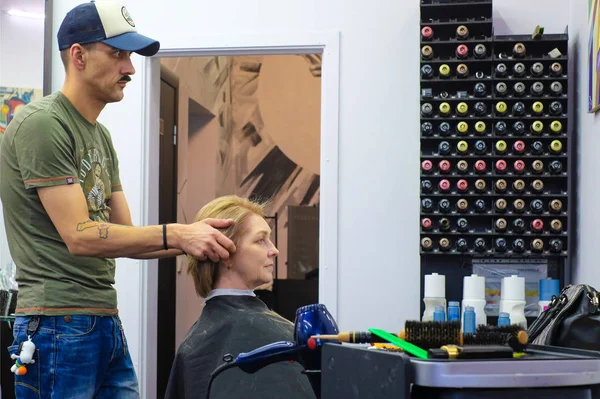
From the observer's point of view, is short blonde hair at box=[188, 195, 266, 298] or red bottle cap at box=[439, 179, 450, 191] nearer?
short blonde hair at box=[188, 195, 266, 298]

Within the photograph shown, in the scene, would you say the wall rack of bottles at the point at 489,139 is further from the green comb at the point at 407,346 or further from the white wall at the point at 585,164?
the green comb at the point at 407,346

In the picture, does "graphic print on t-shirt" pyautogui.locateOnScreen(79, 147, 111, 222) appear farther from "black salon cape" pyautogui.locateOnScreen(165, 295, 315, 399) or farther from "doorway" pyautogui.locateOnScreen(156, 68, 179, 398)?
"doorway" pyautogui.locateOnScreen(156, 68, 179, 398)

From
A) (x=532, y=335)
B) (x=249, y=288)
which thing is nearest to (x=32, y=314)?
(x=249, y=288)

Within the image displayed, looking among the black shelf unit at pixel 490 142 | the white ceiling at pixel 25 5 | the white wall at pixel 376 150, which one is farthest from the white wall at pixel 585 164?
the white ceiling at pixel 25 5

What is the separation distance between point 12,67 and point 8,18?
25 centimetres

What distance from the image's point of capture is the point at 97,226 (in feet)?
6.50

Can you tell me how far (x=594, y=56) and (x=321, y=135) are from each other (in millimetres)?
1343

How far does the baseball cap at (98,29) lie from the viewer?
2.18 metres

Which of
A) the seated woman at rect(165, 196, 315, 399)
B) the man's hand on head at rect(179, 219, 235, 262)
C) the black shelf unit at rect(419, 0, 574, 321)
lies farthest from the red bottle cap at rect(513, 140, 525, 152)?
the man's hand on head at rect(179, 219, 235, 262)

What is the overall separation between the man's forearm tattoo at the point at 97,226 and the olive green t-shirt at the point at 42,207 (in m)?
0.11

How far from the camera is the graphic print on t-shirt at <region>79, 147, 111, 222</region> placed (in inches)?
83.2

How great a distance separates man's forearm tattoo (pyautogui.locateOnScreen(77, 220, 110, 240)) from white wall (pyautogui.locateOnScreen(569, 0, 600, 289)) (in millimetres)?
1759

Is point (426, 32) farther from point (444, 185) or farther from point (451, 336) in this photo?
point (451, 336)

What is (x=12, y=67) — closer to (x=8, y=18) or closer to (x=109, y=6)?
(x=8, y=18)
